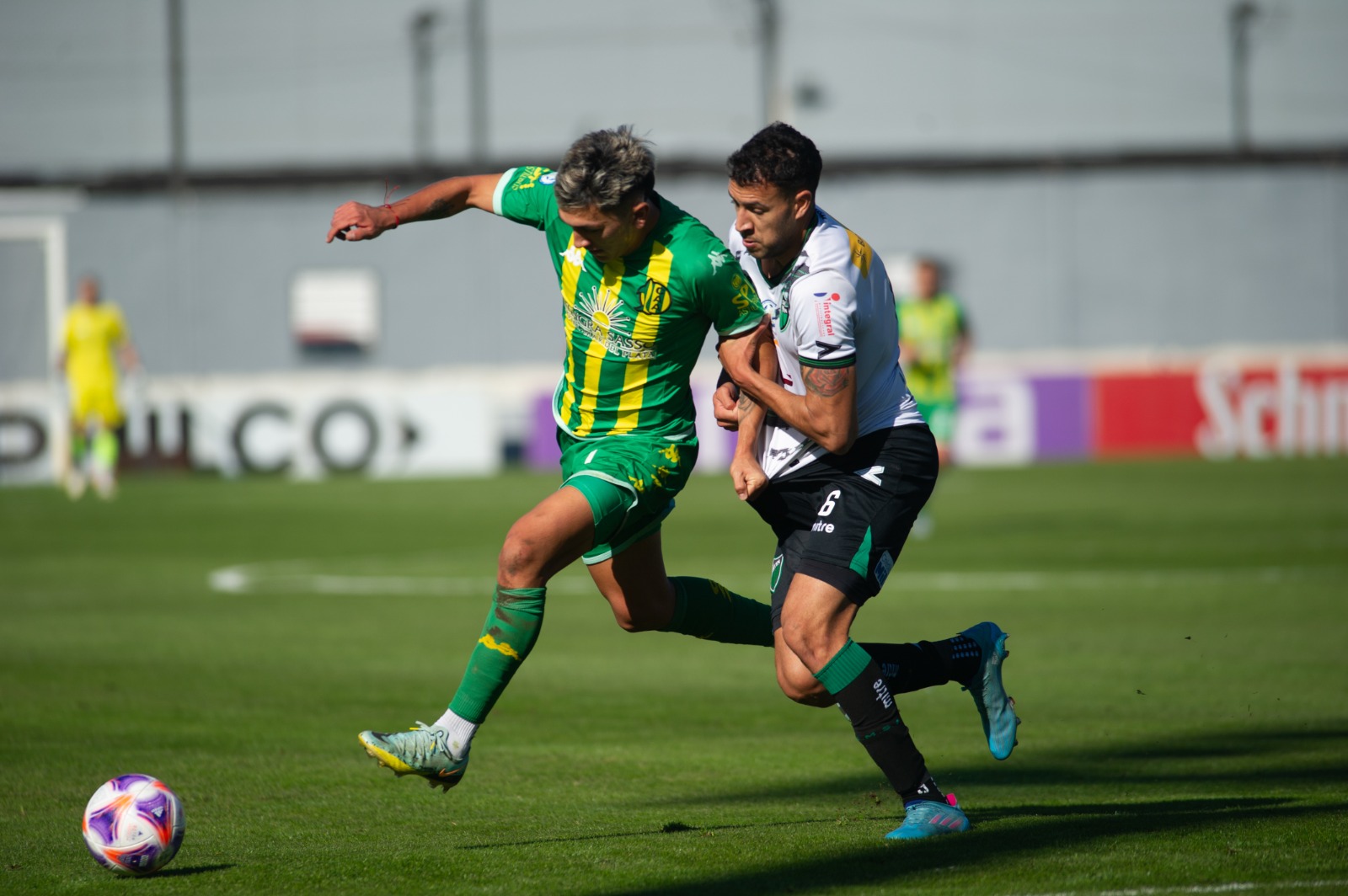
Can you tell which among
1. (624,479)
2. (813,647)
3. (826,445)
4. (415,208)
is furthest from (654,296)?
(813,647)

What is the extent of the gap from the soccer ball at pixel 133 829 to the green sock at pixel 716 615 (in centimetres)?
203

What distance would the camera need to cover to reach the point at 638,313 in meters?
5.64

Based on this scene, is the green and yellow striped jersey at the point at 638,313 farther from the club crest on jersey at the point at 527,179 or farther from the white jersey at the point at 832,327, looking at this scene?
the white jersey at the point at 832,327

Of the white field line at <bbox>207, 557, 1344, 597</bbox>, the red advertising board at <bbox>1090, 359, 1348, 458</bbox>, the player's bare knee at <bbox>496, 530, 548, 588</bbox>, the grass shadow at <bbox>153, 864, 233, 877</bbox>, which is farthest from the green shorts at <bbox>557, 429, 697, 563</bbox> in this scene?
the red advertising board at <bbox>1090, 359, 1348, 458</bbox>

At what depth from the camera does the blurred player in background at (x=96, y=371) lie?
21.4 meters

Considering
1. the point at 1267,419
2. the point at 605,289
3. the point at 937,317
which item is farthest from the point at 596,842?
the point at 1267,419

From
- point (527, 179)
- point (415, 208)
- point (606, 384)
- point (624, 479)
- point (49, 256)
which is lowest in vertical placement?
point (624, 479)

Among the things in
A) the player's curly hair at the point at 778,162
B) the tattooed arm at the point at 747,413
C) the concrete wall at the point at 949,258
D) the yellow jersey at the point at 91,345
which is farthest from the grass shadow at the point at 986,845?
the concrete wall at the point at 949,258

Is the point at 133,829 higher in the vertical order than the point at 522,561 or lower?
lower

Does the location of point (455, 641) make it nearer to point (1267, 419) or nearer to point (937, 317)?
point (937, 317)

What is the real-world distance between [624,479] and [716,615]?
907 millimetres

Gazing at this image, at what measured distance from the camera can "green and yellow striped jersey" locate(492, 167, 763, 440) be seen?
5527 millimetres

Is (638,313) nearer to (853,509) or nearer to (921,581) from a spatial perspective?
(853,509)

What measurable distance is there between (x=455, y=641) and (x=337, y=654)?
834mm
